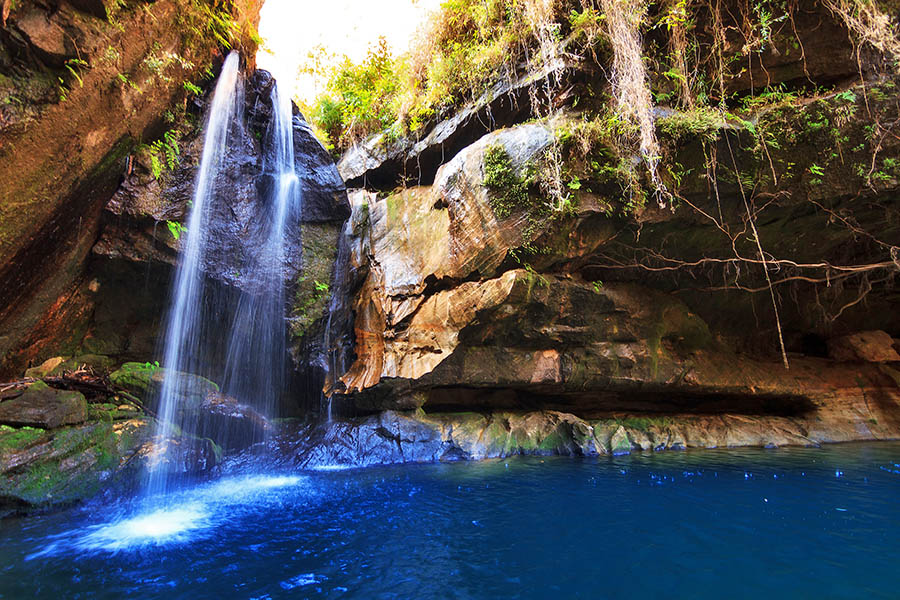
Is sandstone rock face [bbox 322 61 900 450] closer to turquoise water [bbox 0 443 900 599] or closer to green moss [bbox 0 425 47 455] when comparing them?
turquoise water [bbox 0 443 900 599]

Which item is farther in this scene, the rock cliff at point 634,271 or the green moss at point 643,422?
the green moss at point 643,422

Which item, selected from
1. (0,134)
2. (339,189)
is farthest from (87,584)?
(339,189)

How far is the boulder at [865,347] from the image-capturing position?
9859mm

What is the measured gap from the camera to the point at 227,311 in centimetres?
827

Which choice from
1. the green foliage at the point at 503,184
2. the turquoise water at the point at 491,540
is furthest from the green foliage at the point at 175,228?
the green foliage at the point at 503,184

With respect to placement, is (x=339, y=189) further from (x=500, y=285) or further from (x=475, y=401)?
(x=475, y=401)

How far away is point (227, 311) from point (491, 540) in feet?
23.9

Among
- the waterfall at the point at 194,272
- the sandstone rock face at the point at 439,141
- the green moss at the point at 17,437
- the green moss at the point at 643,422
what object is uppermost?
the sandstone rock face at the point at 439,141

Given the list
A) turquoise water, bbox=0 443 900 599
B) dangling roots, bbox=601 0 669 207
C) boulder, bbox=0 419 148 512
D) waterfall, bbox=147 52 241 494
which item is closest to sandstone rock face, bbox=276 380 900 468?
turquoise water, bbox=0 443 900 599

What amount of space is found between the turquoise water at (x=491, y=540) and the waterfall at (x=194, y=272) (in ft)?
8.09

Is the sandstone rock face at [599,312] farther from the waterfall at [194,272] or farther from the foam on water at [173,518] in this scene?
the waterfall at [194,272]

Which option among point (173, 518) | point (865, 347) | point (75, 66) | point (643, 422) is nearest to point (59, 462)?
point (173, 518)

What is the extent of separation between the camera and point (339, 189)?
384 inches

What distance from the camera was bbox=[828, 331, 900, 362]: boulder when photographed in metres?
9.86
